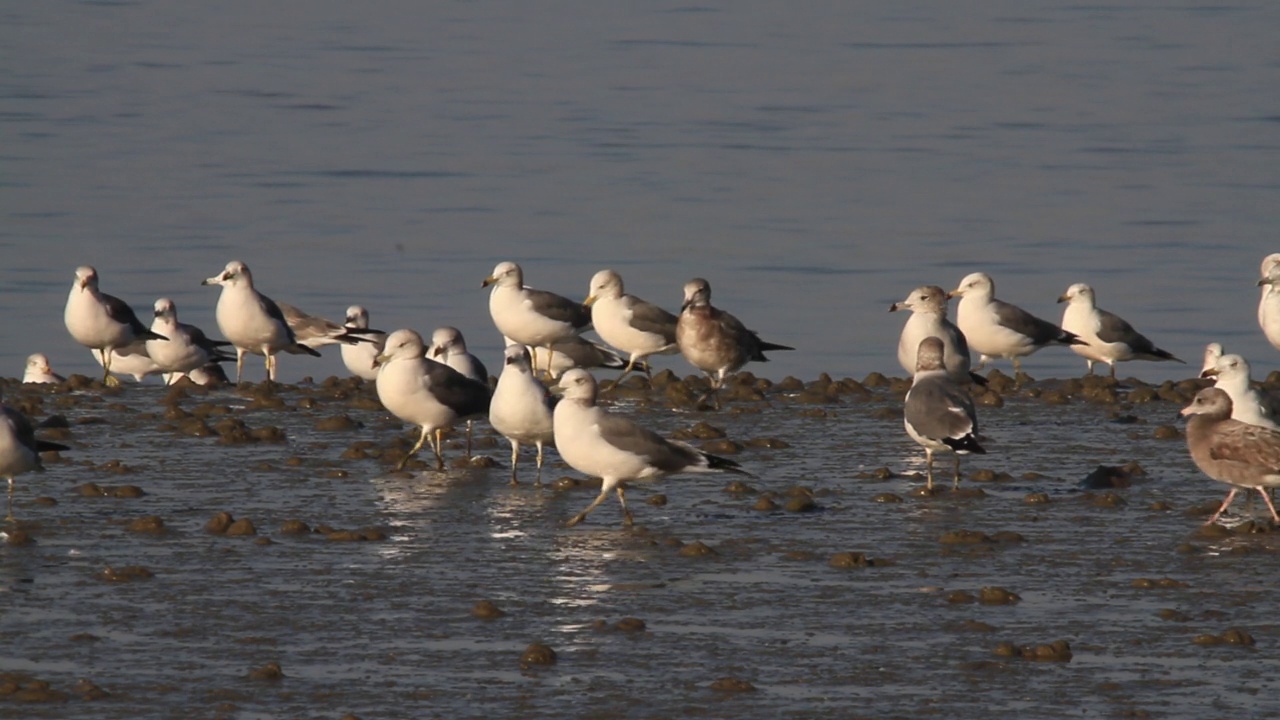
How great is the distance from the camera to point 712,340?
694 inches

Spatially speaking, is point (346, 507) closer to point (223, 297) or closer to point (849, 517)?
point (849, 517)

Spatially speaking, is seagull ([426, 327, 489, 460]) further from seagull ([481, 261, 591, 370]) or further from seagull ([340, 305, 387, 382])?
seagull ([481, 261, 591, 370])

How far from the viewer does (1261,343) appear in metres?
22.7

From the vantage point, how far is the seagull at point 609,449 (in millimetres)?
12039

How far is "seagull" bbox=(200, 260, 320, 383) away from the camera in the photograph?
1886cm

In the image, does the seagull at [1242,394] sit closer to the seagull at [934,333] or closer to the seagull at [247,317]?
the seagull at [934,333]

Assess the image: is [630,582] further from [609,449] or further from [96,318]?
[96,318]

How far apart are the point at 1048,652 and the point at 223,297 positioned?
37.4 ft

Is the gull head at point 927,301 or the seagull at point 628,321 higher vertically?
the gull head at point 927,301

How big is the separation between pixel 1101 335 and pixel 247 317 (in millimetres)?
7627

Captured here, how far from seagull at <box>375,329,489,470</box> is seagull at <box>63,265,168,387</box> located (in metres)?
5.24

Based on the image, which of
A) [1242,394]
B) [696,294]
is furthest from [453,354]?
[1242,394]

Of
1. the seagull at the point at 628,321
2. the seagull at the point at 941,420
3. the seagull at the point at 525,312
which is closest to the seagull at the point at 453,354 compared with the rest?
the seagull at the point at 525,312

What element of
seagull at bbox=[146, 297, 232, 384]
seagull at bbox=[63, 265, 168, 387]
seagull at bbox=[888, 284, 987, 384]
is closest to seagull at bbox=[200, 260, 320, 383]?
seagull at bbox=[146, 297, 232, 384]
